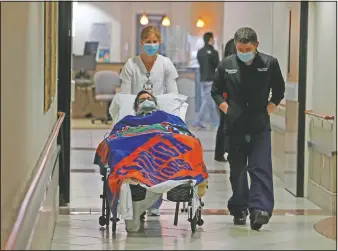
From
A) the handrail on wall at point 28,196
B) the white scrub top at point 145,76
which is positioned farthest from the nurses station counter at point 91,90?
the handrail on wall at point 28,196

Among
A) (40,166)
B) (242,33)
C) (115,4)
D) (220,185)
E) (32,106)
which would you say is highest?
(115,4)

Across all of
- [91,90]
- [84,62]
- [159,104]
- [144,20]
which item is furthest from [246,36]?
[144,20]

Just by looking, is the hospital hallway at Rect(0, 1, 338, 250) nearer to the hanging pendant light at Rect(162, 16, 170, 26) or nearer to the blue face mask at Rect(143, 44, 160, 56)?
the blue face mask at Rect(143, 44, 160, 56)

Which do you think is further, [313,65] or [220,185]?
[220,185]

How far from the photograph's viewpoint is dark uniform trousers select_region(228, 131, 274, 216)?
5270 mm

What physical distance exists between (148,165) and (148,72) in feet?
3.78

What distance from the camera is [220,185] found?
25.0 ft

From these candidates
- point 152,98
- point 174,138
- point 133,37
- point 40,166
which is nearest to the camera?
point 40,166

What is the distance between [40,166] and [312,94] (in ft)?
12.3

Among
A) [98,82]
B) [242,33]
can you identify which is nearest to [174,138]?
[242,33]

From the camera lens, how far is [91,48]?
1480cm

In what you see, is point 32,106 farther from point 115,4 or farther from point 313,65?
point 115,4

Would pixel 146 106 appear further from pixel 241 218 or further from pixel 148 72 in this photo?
pixel 241 218

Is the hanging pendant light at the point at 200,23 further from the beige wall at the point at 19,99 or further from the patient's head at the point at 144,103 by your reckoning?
the beige wall at the point at 19,99
